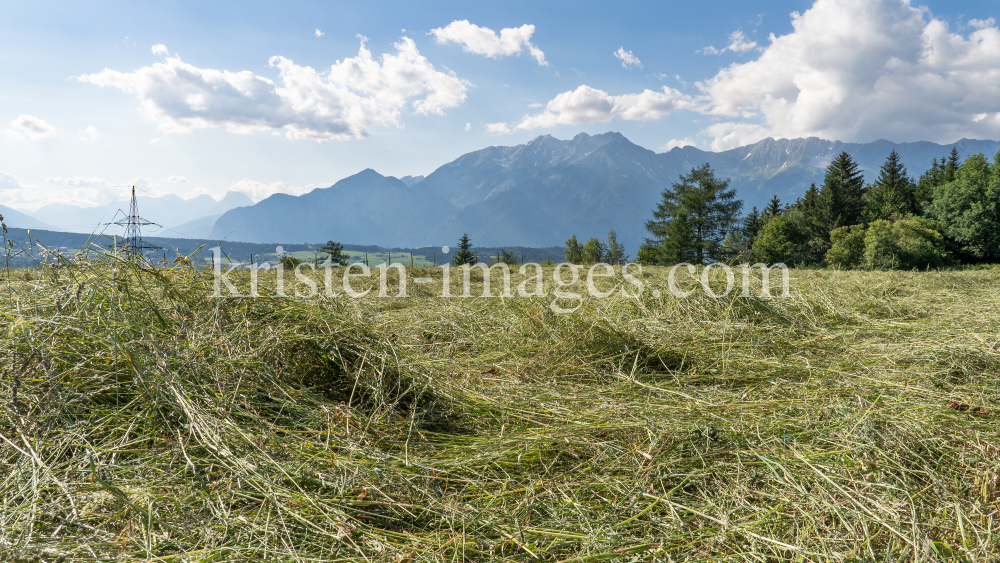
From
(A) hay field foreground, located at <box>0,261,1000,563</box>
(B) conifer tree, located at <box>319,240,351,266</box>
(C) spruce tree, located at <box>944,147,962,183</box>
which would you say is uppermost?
(C) spruce tree, located at <box>944,147,962,183</box>

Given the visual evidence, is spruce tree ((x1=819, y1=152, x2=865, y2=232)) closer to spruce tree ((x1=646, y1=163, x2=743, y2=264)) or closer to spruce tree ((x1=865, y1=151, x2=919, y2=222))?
spruce tree ((x1=865, y1=151, x2=919, y2=222))

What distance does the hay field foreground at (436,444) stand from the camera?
1526 mm

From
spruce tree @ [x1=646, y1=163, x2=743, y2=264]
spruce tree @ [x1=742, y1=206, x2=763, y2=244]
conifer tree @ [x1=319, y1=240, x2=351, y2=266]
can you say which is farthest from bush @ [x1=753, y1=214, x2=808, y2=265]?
conifer tree @ [x1=319, y1=240, x2=351, y2=266]

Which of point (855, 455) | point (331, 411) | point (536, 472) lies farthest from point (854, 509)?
point (331, 411)

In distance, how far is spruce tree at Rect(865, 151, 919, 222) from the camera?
3453 centimetres

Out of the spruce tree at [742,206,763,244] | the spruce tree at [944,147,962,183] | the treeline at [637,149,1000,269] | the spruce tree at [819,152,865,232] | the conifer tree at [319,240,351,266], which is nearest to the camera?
the conifer tree at [319,240,351,266]

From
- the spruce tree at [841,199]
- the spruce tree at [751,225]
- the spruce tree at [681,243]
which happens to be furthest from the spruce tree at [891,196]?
the spruce tree at [681,243]

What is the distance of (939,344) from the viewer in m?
3.36

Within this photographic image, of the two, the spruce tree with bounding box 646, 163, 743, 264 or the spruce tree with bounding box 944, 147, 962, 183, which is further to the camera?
the spruce tree with bounding box 646, 163, 743, 264

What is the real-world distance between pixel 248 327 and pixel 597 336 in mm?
2535

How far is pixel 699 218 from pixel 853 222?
12.0m

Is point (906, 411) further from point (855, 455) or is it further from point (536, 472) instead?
point (536, 472)

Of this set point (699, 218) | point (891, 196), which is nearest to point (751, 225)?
point (699, 218)

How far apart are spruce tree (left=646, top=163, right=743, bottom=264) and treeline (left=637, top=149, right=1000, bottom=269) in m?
0.10
